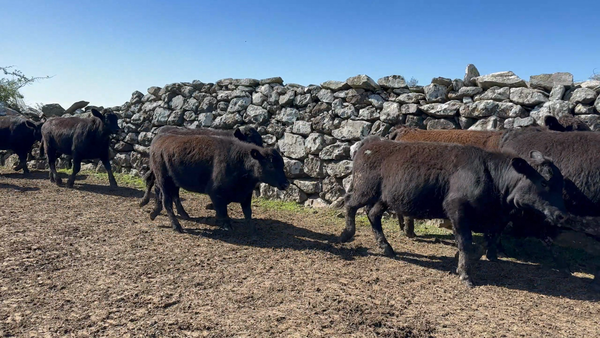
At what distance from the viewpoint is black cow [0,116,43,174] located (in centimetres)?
1253

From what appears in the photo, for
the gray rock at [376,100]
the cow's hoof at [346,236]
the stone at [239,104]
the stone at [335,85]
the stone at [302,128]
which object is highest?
the stone at [335,85]

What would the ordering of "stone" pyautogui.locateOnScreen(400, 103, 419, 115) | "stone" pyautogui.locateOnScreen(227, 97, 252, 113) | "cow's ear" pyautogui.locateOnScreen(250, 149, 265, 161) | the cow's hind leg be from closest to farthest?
the cow's hind leg < "cow's ear" pyautogui.locateOnScreen(250, 149, 265, 161) < "stone" pyautogui.locateOnScreen(400, 103, 419, 115) < "stone" pyautogui.locateOnScreen(227, 97, 252, 113)

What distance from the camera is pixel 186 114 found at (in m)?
11.9

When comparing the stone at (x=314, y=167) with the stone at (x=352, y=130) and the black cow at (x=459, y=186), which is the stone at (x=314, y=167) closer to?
the stone at (x=352, y=130)

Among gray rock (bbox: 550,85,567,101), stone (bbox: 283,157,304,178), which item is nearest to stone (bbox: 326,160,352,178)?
stone (bbox: 283,157,304,178)

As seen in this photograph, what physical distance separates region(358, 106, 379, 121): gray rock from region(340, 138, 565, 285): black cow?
2829 mm

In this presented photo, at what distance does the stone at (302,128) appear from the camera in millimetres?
9828

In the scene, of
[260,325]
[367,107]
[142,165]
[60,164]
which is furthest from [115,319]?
[60,164]

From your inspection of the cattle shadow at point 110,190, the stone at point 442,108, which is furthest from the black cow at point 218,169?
the stone at point 442,108

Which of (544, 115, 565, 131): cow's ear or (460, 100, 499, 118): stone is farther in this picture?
(460, 100, 499, 118): stone

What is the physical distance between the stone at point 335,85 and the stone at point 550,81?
12.0ft

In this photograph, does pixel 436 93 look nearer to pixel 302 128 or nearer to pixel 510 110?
pixel 510 110

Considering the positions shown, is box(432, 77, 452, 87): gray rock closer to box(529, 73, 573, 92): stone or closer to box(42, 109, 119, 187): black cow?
box(529, 73, 573, 92): stone

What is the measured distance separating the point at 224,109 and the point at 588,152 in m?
8.26
